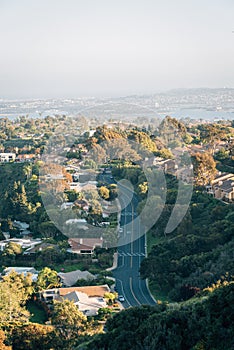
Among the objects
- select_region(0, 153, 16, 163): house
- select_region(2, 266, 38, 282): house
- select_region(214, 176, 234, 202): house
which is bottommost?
select_region(2, 266, 38, 282): house

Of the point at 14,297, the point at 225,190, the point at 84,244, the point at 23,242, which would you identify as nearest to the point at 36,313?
the point at 14,297

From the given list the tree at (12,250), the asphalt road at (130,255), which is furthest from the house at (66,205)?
the tree at (12,250)

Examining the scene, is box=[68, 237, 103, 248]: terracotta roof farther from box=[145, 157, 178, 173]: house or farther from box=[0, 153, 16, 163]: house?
box=[0, 153, 16, 163]: house

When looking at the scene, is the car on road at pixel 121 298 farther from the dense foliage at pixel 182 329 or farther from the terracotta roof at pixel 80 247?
the dense foliage at pixel 182 329

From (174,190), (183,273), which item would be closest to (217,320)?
(183,273)

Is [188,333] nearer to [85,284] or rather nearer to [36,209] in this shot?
[85,284]

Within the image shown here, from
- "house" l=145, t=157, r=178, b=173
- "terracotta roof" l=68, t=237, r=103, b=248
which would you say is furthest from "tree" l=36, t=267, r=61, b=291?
"house" l=145, t=157, r=178, b=173
